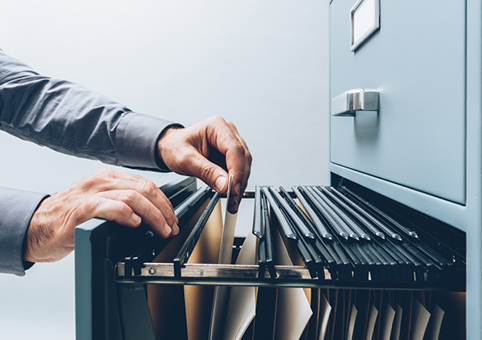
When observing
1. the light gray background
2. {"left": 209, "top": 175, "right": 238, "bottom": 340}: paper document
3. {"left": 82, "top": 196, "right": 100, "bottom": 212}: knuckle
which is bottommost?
{"left": 209, "top": 175, "right": 238, "bottom": 340}: paper document

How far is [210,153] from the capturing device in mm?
604

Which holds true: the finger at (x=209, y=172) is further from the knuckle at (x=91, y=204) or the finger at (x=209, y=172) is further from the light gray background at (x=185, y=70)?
the light gray background at (x=185, y=70)

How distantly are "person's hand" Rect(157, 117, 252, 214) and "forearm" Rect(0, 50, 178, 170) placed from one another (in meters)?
0.07

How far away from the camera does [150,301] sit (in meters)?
0.34

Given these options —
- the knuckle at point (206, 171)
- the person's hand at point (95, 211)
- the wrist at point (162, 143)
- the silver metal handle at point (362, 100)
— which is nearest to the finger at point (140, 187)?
the person's hand at point (95, 211)

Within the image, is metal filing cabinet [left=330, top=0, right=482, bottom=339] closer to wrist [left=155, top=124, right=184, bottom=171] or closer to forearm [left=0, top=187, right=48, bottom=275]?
wrist [left=155, top=124, right=184, bottom=171]

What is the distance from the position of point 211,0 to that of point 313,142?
83 centimetres

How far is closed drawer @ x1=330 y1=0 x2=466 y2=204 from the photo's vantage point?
0.94 feet

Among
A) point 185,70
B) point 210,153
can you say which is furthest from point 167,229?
point 185,70

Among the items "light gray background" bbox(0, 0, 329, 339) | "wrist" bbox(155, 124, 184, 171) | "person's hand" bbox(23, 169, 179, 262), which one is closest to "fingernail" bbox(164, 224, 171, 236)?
"person's hand" bbox(23, 169, 179, 262)

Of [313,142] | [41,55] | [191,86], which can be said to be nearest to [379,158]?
[313,142]

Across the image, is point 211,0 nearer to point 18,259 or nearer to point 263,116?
point 263,116

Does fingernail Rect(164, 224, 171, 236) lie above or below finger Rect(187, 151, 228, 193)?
below

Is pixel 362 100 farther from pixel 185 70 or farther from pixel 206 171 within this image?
pixel 185 70
